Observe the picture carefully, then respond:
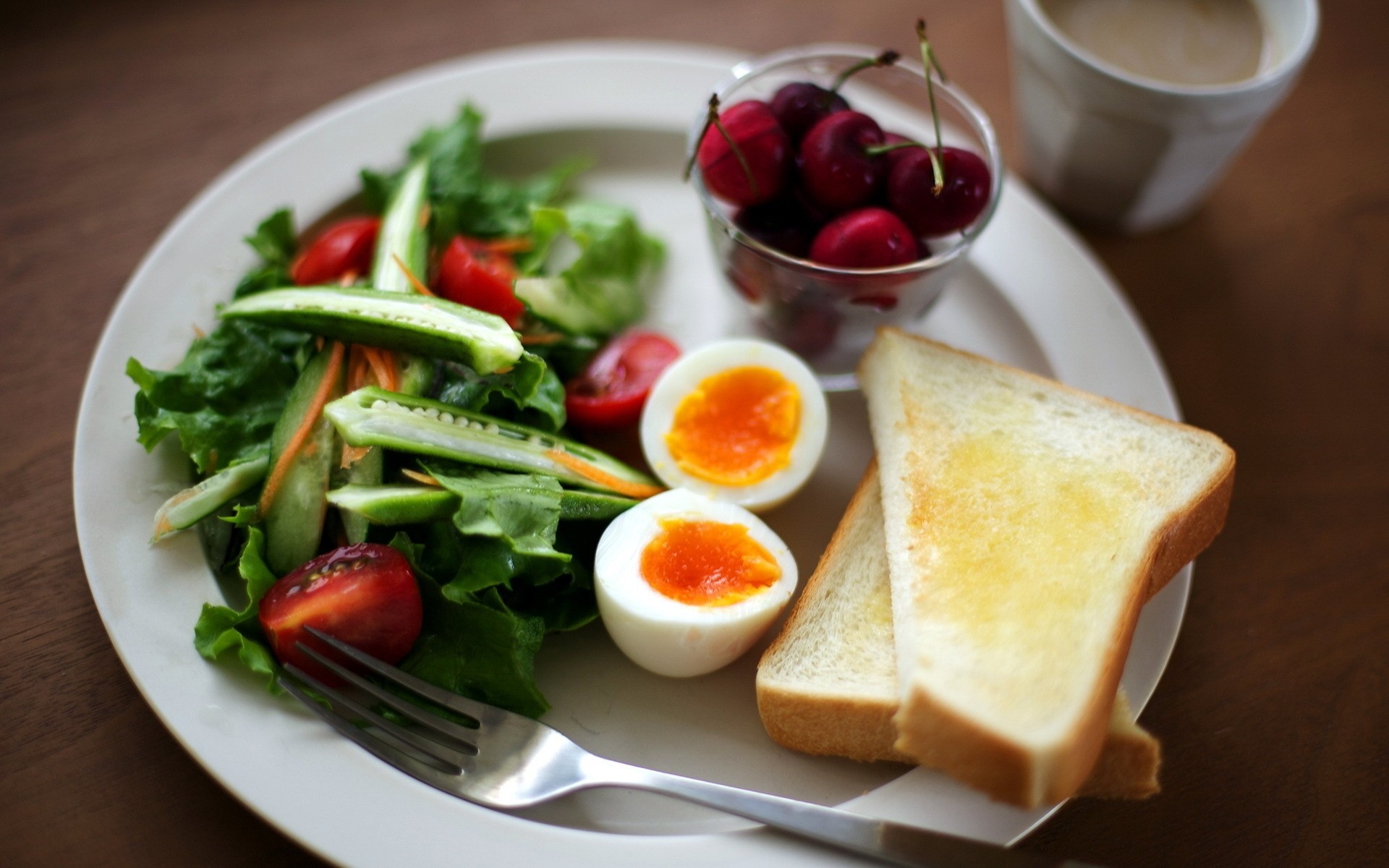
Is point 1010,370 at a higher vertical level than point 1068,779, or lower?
higher

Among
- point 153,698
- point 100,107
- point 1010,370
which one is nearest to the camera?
point 153,698

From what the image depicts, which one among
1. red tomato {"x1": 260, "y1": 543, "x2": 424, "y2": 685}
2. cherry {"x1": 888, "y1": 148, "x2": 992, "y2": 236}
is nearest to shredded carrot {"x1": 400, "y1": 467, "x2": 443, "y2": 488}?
red tomato {"x1": 260, "y1": 543, "x2": 424, "y2": 685}

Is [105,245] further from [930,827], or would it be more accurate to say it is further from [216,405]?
[930,827]

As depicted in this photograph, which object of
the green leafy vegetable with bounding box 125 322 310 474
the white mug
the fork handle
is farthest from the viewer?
the white mug

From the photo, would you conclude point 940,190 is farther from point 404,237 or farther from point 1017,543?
point 404,237

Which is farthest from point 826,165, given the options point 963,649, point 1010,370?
point 963,649

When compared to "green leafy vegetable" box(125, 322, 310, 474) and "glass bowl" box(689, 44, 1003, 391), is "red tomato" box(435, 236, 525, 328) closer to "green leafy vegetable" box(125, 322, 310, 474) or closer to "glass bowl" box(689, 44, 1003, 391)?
"green leafy vegetable" box(125, 322, 310, 474)

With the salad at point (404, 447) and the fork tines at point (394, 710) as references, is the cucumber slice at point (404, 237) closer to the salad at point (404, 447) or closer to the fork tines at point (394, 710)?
the salad at point (404, 447)
